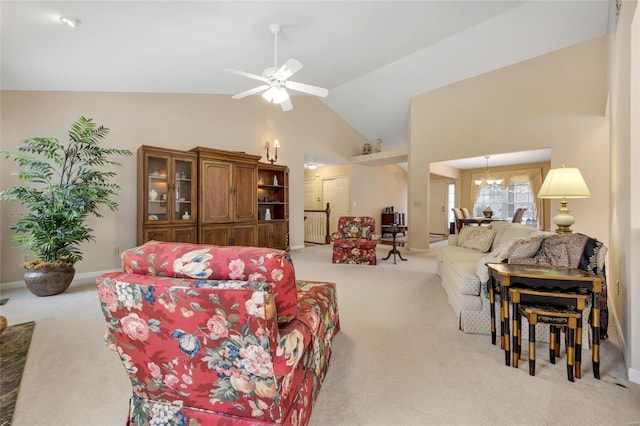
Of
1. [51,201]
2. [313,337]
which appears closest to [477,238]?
[313,337]

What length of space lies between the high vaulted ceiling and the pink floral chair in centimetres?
298

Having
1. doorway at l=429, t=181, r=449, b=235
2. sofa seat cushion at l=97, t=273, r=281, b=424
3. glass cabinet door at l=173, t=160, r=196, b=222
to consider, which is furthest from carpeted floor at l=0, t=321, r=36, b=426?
doorway at l=429, t=181, r=449, b=235

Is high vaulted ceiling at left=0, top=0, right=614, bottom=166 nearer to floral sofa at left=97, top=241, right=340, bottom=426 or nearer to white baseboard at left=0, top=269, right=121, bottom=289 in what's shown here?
white baseboard at left=0, top=269, right=121, bottom=289

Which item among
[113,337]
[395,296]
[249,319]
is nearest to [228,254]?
[249,319]

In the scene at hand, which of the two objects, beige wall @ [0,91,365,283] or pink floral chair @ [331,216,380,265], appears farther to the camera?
pink floral chair @ [331,216,380,265]

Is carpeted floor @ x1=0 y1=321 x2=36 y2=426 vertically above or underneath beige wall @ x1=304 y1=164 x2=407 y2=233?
underneath

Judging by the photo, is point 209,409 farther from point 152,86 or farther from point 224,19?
point 152,86

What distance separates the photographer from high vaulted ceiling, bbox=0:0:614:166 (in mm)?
2721

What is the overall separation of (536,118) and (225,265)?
605 cm

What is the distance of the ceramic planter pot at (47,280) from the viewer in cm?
323

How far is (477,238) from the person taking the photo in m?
3.79

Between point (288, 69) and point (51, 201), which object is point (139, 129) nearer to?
point (51, 201)

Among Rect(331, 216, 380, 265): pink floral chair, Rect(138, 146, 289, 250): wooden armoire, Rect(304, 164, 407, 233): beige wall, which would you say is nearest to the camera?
Rect(138, 146, 289, 250): wooden armoire

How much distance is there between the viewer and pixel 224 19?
302cm
